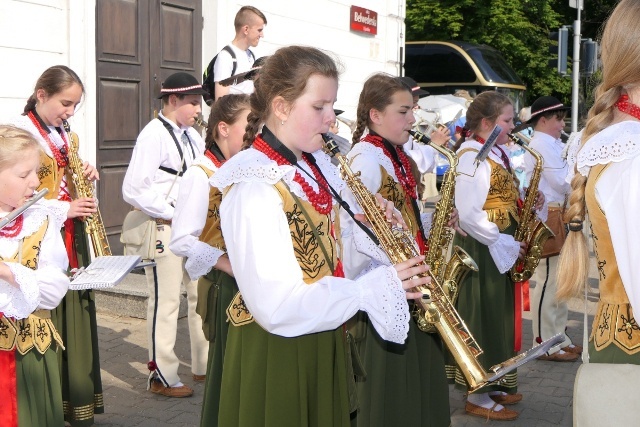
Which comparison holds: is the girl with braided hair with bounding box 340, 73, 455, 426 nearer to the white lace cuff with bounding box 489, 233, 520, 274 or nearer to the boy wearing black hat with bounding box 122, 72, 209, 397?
the white lace cuff with bounding box 489, 233, 520, 274

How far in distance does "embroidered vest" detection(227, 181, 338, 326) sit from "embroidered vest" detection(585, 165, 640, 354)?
881 millimetres

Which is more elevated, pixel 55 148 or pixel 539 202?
pixel 55 148

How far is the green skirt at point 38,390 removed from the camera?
11.9 feet

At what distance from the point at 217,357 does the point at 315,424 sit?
3.35 feet

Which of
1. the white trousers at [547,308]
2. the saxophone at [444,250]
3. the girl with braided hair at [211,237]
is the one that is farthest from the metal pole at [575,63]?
the girl with braided hair at [211,237]

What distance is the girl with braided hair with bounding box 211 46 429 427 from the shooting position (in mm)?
2646

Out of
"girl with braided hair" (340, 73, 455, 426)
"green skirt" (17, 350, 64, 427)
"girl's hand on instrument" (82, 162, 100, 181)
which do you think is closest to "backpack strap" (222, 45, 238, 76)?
"girl's hand on instrument" (82, 162, 100, 181)

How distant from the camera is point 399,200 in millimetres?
4371

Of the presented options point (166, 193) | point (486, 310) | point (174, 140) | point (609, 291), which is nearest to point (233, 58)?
point (174, 140)

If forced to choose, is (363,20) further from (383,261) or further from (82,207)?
(383,261)

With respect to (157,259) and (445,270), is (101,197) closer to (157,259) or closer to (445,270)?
(157,259)

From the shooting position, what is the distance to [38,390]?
3682 mm

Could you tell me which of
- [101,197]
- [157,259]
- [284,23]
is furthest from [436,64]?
[157,259]

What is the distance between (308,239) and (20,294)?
132 centimetres
